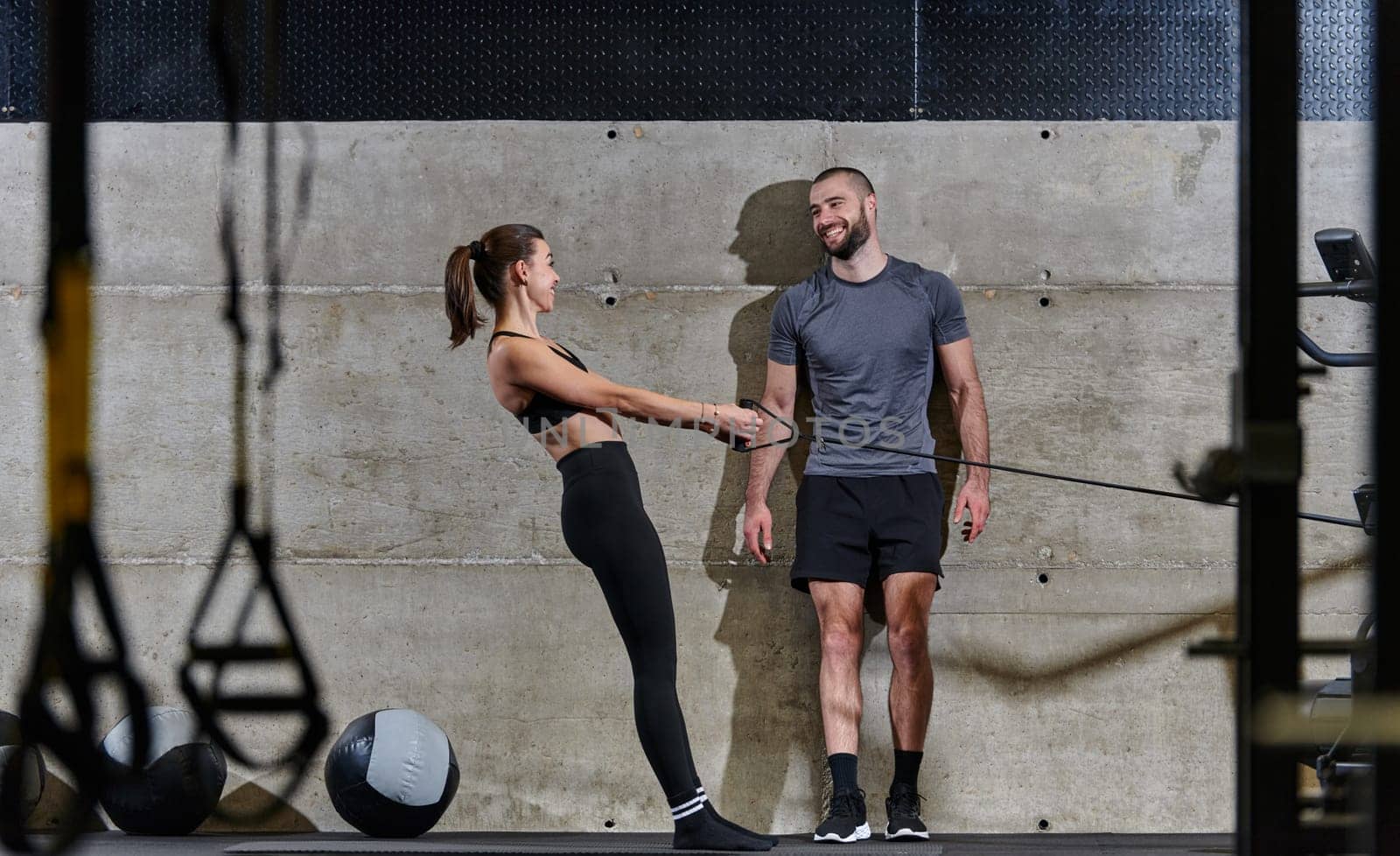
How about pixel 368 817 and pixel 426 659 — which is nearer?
pixel 368 817

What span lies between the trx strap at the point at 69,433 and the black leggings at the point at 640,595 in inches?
43.3

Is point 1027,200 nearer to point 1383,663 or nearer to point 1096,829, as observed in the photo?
point 1096,829

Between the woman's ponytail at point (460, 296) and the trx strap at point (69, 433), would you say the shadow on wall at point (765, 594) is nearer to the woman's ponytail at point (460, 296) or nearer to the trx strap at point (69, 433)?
the woman's ponytail at point (460, 296)

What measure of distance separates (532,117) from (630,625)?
1.63m

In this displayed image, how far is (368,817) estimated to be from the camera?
3400mm

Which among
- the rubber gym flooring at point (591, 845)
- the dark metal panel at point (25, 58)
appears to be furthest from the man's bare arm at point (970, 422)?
the dark metal panel at point (25, 58)

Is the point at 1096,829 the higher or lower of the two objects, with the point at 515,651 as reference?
lower

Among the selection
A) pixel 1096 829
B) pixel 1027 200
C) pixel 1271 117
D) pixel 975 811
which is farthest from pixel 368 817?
pixel 1271 117

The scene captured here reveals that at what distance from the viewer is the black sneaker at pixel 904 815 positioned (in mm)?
3580

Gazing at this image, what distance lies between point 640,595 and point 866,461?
0.81 m

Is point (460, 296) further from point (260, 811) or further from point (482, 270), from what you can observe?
point (260, 811)

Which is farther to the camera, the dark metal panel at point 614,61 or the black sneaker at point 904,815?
the dark metal panel at point 614,61

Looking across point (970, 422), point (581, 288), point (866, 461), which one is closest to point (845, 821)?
point (866, 461)

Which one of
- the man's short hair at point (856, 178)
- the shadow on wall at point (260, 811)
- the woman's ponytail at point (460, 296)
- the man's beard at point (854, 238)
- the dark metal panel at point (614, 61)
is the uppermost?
A: the dark metal panel at point (614, 61)
